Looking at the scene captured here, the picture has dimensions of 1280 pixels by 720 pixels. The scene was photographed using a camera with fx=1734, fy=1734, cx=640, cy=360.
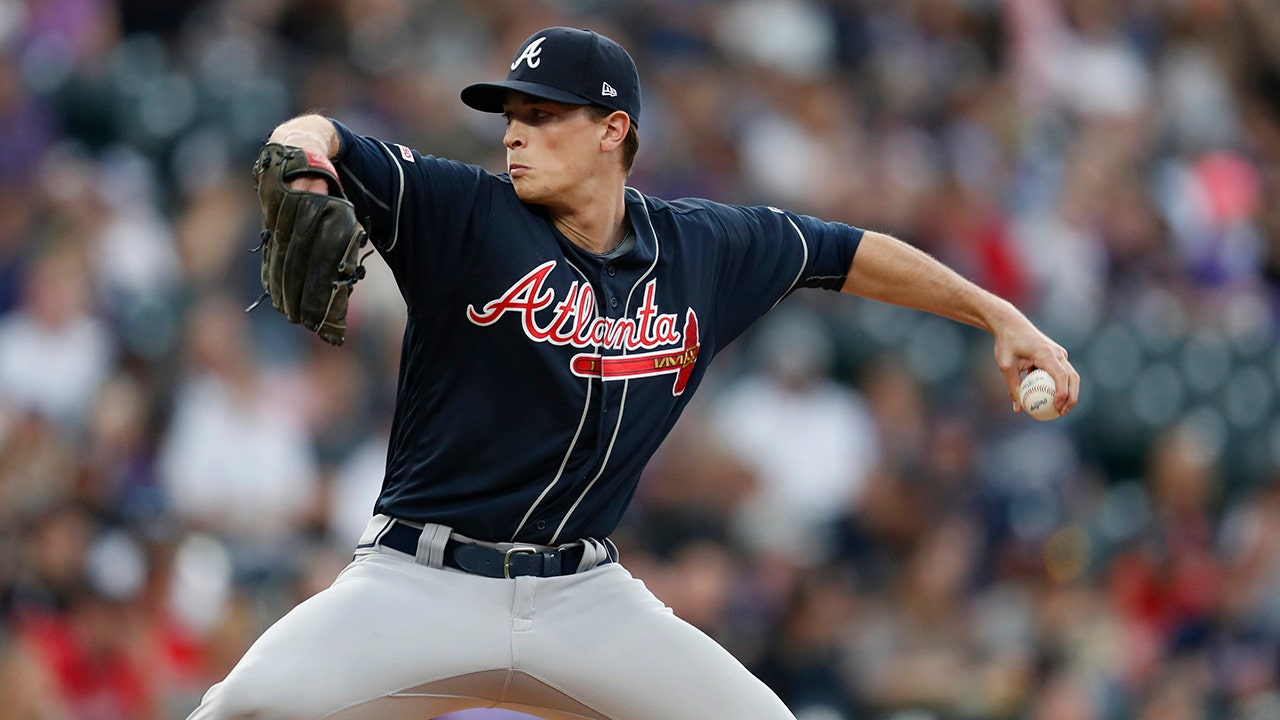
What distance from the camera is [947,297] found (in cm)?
456

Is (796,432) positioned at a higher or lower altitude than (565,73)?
lower

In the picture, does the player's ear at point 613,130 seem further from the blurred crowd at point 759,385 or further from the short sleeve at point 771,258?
the blurred crowd at point 759,385

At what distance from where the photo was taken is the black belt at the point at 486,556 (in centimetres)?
403

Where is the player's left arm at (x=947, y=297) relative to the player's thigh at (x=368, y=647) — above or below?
above

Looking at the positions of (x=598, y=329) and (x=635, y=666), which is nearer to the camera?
(x=635, y=666)

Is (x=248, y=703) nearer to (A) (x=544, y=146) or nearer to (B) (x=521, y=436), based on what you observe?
(B) (x=521, y=436)

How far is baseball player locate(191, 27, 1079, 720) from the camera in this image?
3865 millimetres

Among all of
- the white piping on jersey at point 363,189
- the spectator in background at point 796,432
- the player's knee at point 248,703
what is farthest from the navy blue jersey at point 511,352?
the spectator in background at point 796,432

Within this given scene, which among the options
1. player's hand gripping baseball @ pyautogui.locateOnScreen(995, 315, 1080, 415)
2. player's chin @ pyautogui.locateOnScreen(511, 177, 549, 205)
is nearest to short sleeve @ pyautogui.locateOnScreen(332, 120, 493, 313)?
player's chin @ pyautogui.locateOnScreen(511, 177, 549, 205)

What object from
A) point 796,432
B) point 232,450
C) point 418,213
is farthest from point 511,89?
point 796,432

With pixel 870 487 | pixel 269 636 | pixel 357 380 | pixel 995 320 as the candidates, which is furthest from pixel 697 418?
pixel 269 636

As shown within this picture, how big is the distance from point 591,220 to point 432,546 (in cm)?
89

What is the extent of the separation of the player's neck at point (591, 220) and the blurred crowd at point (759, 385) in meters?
3.16

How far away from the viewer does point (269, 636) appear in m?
3.79
